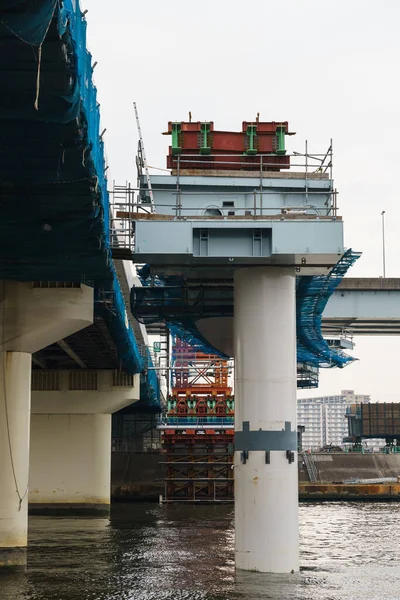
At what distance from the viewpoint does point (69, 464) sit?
66625mm

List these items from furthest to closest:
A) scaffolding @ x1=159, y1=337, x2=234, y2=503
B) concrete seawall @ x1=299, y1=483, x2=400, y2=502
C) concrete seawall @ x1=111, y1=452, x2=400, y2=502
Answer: concrete seawall @ x1=111, y1=452, x2=400, y2=502
concrete seawall @ x1=299, y1=483, x2=400, y2=502
scaffolding @ x1=159, y1=337, x2=234, y2=503

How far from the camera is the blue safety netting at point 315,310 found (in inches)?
1409

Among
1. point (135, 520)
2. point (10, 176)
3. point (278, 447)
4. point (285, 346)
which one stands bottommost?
point (135, 520)

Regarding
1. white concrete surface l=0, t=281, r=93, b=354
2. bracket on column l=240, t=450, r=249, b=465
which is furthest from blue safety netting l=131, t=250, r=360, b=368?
bracket on column l=240, t=450, r=249, b=465

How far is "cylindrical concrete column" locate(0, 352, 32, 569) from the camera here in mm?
34531

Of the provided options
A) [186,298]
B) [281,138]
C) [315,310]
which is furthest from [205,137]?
[315,310]

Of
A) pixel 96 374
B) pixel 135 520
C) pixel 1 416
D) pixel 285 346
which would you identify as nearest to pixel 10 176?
pixel 285 346

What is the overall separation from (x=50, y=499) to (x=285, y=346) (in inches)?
1484

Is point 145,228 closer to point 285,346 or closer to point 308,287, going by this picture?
point 285,346

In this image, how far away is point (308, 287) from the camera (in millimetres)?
37750

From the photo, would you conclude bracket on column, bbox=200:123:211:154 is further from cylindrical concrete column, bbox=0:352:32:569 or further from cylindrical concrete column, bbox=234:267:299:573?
cylindrical concrete column, bbox=0:352:32:569

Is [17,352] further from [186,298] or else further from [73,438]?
[73,438]

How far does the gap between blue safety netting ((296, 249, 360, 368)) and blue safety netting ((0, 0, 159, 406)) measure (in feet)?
25.4

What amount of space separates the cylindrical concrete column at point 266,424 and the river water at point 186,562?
3.26 feet
